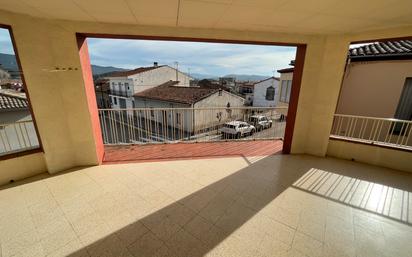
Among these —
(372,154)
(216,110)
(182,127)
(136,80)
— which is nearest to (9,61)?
(182,127)

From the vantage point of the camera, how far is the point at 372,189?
8.33 feet

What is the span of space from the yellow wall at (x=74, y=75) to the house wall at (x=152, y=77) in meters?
12.6

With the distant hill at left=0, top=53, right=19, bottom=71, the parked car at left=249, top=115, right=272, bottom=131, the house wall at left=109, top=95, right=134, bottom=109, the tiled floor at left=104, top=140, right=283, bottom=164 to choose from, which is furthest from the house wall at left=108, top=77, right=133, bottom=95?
the distant hill at left=0, top=53, right=19, bottom=71

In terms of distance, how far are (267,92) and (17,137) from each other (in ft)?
73.2

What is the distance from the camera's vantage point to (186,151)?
377 centimetres

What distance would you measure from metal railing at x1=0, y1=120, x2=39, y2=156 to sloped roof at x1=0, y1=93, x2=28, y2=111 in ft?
5.33

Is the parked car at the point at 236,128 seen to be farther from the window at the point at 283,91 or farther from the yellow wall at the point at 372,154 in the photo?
the yellow wall at the point at 372,154

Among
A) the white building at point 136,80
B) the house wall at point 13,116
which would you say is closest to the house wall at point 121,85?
the white building at point 136,80

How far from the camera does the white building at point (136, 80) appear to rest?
47.7ft

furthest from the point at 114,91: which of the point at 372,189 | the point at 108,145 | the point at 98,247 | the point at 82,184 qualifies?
the point at 372,189

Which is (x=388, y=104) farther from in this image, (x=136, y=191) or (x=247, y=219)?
(x=136, y=191)

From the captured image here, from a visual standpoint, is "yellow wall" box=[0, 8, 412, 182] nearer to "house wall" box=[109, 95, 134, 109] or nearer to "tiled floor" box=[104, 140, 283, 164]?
"tiled floor" box=[104, 140, 283, 164]

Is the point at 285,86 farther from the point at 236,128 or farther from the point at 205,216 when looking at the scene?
the point at 205,216

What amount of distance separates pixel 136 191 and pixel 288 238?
6.42 feet
